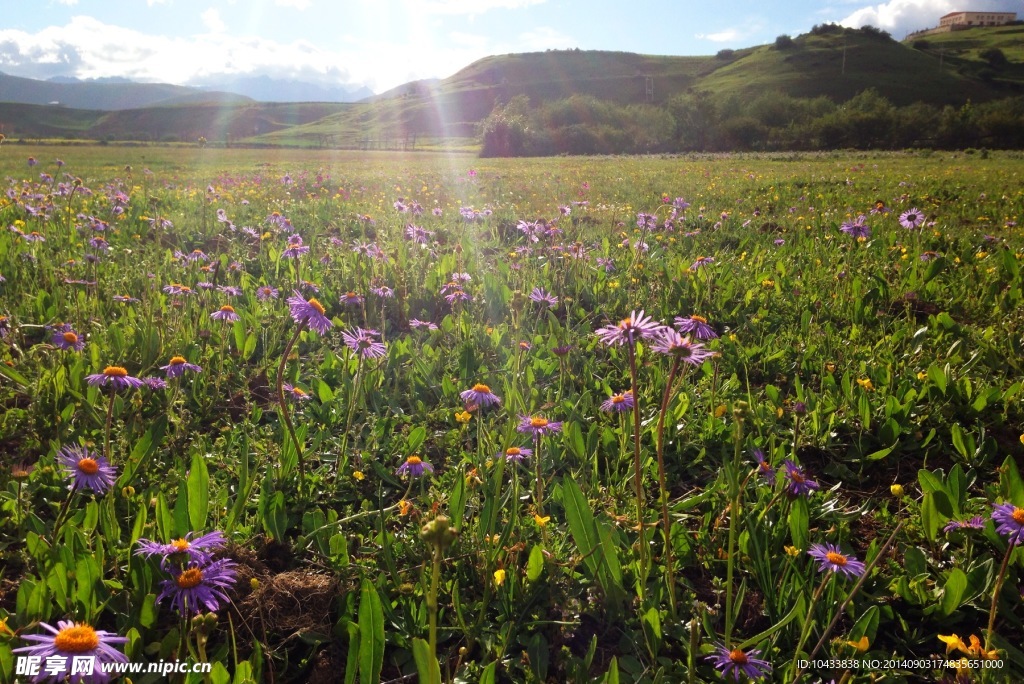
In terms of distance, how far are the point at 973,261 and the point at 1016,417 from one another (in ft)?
8.58

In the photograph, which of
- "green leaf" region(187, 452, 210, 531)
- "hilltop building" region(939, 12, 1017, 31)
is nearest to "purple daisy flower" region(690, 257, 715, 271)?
"green leaf" region(187, 452, 210, 531)

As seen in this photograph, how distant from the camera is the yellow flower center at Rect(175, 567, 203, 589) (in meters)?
1.28

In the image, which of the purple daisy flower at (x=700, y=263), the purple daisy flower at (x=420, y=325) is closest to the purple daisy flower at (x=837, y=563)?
the purple daisy flower at (x=420, y=325)

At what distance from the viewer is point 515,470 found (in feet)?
6.21

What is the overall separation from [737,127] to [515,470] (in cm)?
4456

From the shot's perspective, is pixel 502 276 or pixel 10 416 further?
pixel 502 276

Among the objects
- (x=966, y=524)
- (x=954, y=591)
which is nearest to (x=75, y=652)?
(x=954, y=591)

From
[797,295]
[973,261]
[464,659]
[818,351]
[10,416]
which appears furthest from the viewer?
[973,261]

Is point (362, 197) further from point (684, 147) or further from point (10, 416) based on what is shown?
point (684, 147)

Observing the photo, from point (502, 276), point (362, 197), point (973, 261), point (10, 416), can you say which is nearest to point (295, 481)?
point (10, 416)

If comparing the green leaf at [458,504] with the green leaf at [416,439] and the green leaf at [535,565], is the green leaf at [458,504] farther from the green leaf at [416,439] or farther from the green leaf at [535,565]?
the green leaf at [416,439]

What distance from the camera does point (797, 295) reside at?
4.00 metres

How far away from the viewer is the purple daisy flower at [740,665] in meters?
1.39

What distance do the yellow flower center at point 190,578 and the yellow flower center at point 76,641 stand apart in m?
0.17
